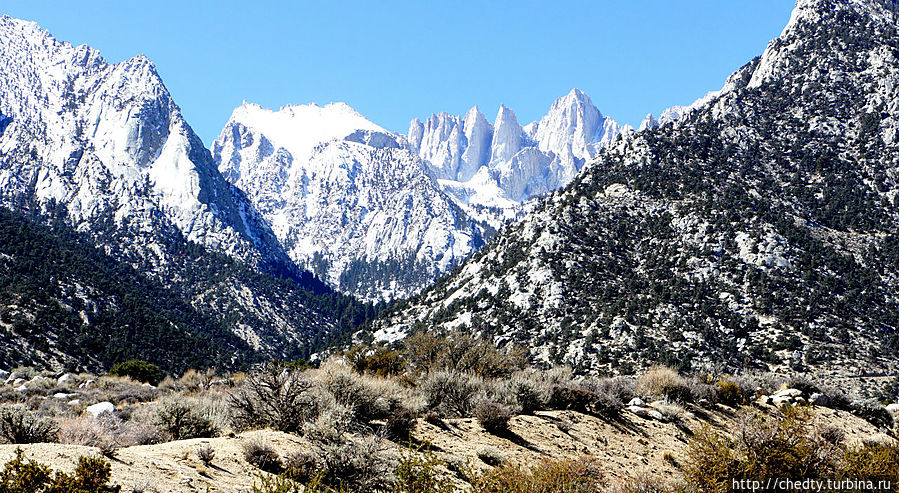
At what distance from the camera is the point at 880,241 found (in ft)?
213

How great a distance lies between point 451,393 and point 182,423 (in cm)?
789

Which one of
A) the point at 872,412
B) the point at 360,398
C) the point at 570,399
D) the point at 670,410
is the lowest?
the point at 360,398

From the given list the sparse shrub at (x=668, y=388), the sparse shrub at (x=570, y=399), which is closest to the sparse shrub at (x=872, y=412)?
the sparse shrub at (x=668, y=388)

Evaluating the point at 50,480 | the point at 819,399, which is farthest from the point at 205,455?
the point at 819,399

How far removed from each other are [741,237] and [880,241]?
17.2 m

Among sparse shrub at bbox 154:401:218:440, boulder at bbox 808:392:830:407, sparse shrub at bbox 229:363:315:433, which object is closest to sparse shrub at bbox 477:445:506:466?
sparse shrub at bbox 229:363:315:433

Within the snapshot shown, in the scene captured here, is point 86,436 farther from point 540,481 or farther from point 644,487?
point 644,487

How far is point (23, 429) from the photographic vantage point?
8219mm

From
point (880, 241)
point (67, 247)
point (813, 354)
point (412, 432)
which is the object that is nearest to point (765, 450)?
point (412, 432)

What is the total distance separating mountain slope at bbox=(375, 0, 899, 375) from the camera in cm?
5481

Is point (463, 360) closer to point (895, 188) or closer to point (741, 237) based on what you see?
point (741, 237)

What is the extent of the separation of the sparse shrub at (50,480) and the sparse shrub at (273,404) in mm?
4955

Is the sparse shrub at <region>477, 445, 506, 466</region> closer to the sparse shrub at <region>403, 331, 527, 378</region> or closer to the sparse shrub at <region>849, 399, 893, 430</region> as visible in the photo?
the sparse shrub at <region>403, 331, 527, 378</region>

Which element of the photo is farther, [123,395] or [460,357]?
[460,357]
